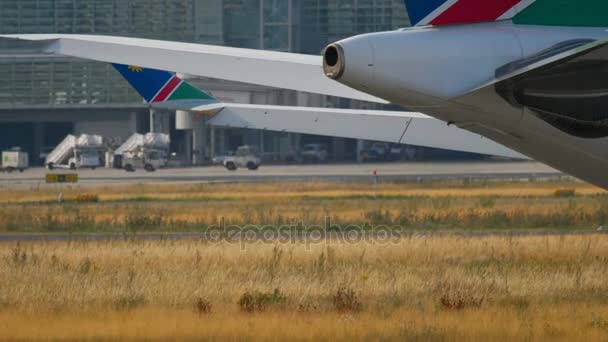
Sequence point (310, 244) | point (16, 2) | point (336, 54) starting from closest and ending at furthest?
point (336, 54), point (310, 244), point (16, 2)

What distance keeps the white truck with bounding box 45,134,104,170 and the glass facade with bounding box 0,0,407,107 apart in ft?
26.7

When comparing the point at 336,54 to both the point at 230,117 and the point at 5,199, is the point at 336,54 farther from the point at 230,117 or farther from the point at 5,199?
the point at 5,199

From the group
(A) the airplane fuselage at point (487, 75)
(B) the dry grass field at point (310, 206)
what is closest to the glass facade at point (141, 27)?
(B) the dry grass field at point (310, 206)

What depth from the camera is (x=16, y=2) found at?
424 ft

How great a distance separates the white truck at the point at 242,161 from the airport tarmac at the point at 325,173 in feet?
3.06

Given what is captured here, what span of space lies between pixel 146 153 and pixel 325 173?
2256cm

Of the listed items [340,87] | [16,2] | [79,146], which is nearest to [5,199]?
[340,87]

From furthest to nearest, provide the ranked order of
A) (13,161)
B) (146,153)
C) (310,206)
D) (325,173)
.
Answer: (13,161) → (146,153) → (325,173) → (310,206)

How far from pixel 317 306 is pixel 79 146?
10182cm

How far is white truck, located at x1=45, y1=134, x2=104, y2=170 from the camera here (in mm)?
120938

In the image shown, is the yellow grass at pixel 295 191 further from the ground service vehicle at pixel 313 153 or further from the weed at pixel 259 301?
the ground service vehicle at pixel 313 153

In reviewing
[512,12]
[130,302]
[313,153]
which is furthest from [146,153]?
[512,12]

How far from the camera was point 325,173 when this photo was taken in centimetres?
9869

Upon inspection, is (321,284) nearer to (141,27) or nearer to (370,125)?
(370,125)
